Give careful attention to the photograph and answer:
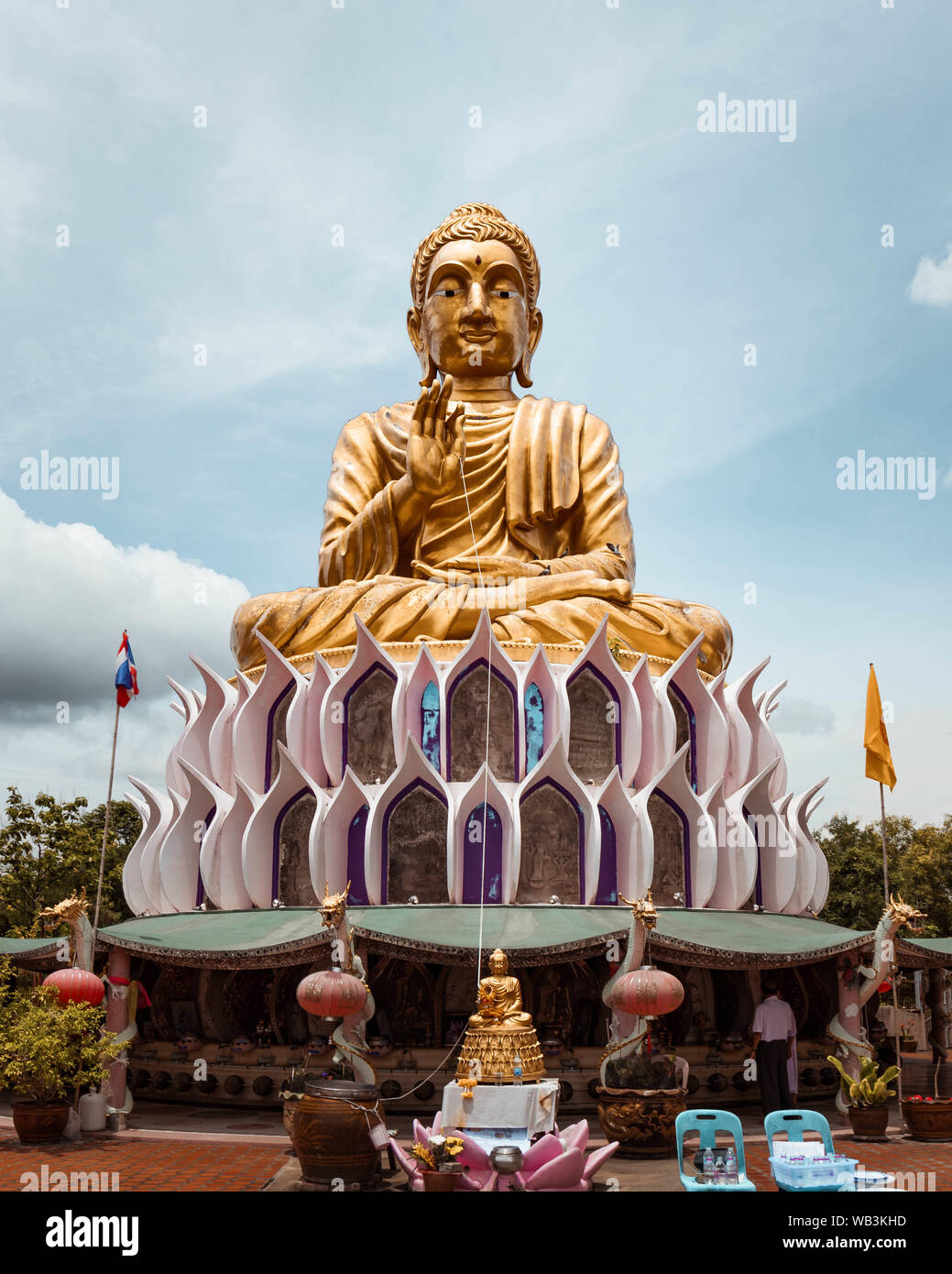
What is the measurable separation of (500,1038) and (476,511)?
1097 cm

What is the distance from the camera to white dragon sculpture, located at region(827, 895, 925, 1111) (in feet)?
41.7

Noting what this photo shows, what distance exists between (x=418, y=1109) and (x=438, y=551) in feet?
28.3

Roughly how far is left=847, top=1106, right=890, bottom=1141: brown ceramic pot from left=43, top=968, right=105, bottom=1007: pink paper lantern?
7.82 metres

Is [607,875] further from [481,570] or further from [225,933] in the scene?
[481,570]

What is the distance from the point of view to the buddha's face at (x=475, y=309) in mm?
19734

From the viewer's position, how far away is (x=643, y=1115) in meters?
10.5

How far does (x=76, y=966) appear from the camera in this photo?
12383mm

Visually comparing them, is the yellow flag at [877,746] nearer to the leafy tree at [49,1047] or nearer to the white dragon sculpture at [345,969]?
the white dragon sculpture at [345,969]

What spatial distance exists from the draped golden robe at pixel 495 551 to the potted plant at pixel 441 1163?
9136 mm

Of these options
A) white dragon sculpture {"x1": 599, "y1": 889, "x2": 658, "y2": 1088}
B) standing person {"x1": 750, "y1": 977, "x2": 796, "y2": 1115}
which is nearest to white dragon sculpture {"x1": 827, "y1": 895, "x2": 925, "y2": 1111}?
standing person {"x1": 750, "y1": 977, "x2": 796, "y2": 1115}

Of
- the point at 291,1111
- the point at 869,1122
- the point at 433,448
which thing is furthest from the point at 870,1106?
the point at 433,448
